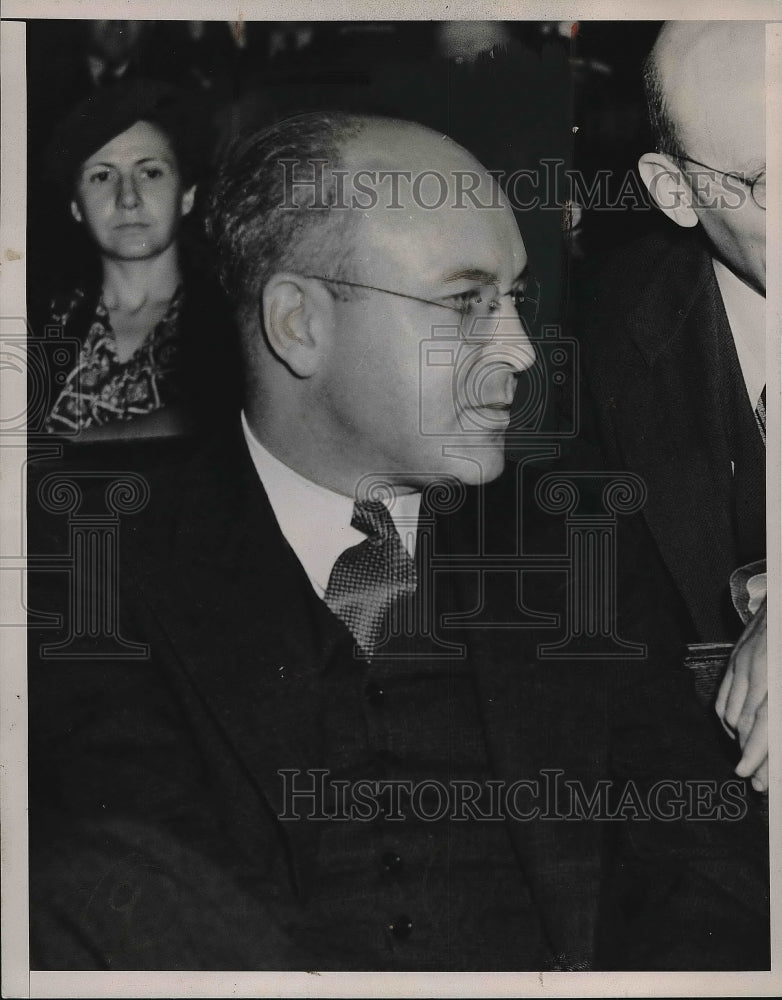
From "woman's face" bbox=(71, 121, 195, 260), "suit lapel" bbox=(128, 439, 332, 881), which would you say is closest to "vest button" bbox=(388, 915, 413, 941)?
"suit lapel" bbox=(128, 439, 332, 881)

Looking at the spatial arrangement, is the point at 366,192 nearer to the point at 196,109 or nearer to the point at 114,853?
the point at 196,109

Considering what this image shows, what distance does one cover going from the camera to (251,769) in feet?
6.83

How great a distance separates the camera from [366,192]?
2.07 m

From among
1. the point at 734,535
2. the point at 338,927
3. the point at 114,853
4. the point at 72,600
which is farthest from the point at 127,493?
the point at 734,535

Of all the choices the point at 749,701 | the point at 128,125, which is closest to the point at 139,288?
the point at 128,125

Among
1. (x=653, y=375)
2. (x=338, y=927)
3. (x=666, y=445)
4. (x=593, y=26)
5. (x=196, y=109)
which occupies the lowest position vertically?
(x=338, y=927)

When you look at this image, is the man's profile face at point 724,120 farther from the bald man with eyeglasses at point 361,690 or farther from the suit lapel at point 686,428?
the bald man with eyeglasses at point 361,690

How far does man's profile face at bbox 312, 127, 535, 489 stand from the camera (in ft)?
6.74

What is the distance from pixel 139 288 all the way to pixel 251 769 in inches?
40.9

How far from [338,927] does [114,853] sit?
0.50 m

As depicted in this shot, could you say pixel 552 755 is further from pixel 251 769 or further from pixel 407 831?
pixel 251 769

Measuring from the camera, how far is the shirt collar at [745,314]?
2166 millimetres

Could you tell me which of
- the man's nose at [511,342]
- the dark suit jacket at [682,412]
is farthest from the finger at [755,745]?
the man's nose at [511,342]

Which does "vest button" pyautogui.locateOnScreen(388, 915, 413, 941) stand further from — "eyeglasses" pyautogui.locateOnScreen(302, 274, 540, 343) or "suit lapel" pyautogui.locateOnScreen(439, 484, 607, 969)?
"eyeglasses" pyautogui.locateOnScreen(302, 274, 540, 343)
